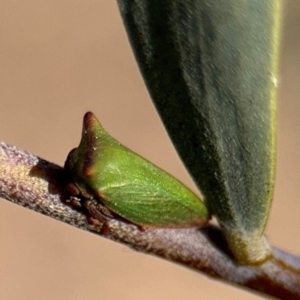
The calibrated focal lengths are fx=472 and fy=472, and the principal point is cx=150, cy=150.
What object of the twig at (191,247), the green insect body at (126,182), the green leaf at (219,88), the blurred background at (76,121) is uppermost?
the green leaf at (219,88)

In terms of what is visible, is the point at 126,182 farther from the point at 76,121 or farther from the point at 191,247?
the point at 76,121

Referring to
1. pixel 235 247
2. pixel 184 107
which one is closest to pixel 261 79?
pixel 184 107

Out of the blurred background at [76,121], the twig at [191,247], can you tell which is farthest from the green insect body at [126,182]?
the blurred background at [76,121]

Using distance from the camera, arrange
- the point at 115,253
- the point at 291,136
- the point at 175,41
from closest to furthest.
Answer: the point at 175,41 < the point at 115,253 < the point at 291,136

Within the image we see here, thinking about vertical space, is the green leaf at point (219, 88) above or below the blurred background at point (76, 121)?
above

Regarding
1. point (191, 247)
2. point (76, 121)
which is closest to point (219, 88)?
point (191, 247)

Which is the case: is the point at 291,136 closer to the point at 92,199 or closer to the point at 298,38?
the point at 298,38

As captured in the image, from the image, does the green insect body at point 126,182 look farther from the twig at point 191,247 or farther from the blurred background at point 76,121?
the blurred background at point 76,121
